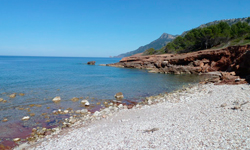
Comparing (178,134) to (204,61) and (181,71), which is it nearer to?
(181,71)

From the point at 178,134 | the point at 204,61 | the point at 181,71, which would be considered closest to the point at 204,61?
the point at 204,61

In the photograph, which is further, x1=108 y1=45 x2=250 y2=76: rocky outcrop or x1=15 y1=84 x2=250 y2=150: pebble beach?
x1=108 y1=45 x2=250 y2=76: rocky outcrop

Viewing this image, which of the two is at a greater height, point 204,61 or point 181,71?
point 204,61

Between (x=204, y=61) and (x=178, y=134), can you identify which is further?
(x=204, y=61)

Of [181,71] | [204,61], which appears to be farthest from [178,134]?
[204,61]

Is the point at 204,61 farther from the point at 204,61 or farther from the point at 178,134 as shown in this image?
the point at 178,134

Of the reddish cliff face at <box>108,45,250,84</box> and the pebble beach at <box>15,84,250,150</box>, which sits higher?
the reddish cliff face at <box>108,45,250,84</box>

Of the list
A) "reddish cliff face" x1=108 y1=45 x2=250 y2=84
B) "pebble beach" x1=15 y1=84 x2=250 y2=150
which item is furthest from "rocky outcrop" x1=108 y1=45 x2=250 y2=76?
"pebble beach" x1=15 y1=84 x2=250 y2=150

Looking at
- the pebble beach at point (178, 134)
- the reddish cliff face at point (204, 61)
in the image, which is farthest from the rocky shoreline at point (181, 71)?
the pebble beach at point (178, 134)

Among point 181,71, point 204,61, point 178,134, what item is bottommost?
point 178,134

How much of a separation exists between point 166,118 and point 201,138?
320 centimetres

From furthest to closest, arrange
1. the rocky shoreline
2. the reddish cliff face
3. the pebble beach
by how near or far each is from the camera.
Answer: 1. the reddish cliff face
2. the rocky shoreline
3. the pebble beach

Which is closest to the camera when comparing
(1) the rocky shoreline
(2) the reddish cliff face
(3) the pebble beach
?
(3) the pebble beach

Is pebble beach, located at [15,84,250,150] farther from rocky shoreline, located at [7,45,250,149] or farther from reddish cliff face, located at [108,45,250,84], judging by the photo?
reddish cliff face, located at [108,45,250,84]
